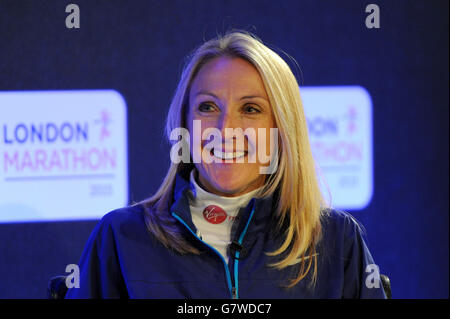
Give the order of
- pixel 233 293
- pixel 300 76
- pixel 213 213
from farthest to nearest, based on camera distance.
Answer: pixel 300 76 → pixel 213 213 → pixel 233 293

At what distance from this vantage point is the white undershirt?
4.52 feet

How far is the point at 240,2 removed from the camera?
309 cm

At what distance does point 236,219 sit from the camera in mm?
1405

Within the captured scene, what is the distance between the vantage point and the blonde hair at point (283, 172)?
1361mm

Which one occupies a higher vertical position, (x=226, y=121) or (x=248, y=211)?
(x=226, y=121)

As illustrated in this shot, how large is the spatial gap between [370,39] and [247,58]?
2051 mm

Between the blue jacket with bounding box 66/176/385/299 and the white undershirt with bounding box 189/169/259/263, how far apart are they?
0.03m

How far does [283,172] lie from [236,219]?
169 mm

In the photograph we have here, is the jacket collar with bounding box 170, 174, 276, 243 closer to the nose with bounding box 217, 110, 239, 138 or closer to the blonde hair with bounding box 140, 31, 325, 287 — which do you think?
the blonde hair with bounding box 140, 31, 325, 287

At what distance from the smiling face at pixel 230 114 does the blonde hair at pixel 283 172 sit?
25mm

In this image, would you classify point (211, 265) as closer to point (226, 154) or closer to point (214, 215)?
point (214, 215)

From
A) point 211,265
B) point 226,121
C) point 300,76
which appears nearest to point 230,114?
point 226,121

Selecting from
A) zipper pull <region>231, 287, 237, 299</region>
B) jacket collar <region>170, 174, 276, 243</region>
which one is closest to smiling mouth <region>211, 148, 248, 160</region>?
jacket collar <region>170, 174, 276, 243</region>
